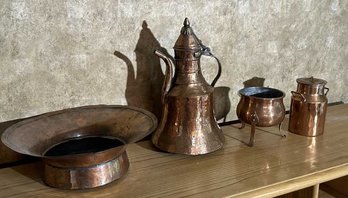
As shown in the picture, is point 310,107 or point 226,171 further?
point 310,107

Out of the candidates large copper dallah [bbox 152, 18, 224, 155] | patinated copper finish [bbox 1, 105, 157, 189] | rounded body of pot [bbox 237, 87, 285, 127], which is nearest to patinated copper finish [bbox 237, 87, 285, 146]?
rounded body of pot [bbox 237, 87, 285, 127]

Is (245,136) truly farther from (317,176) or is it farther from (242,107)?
(317,176)

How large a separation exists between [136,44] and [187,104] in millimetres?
234

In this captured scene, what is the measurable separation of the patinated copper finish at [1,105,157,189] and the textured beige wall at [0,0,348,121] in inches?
3.5

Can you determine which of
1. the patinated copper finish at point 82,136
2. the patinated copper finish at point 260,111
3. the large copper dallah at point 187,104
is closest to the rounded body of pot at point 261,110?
the patinated copper finish at point 260,111

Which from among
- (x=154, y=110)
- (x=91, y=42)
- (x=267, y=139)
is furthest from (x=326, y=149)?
(x=91, y=42)

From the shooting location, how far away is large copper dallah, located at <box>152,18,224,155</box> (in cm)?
95

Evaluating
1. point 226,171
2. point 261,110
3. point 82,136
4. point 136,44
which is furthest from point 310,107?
point 82,136

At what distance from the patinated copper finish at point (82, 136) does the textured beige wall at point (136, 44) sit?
0.29ft

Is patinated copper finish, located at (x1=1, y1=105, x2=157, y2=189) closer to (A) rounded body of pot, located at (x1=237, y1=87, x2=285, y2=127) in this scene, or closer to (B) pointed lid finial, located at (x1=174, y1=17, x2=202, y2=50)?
(B) pointed lid finial, located at (x1=174, y1=17, x2=202, y2=50)

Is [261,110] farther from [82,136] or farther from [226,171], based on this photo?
[82,136]

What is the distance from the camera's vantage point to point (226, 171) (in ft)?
2.94

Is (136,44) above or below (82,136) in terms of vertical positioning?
above

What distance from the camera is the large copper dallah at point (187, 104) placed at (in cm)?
95
